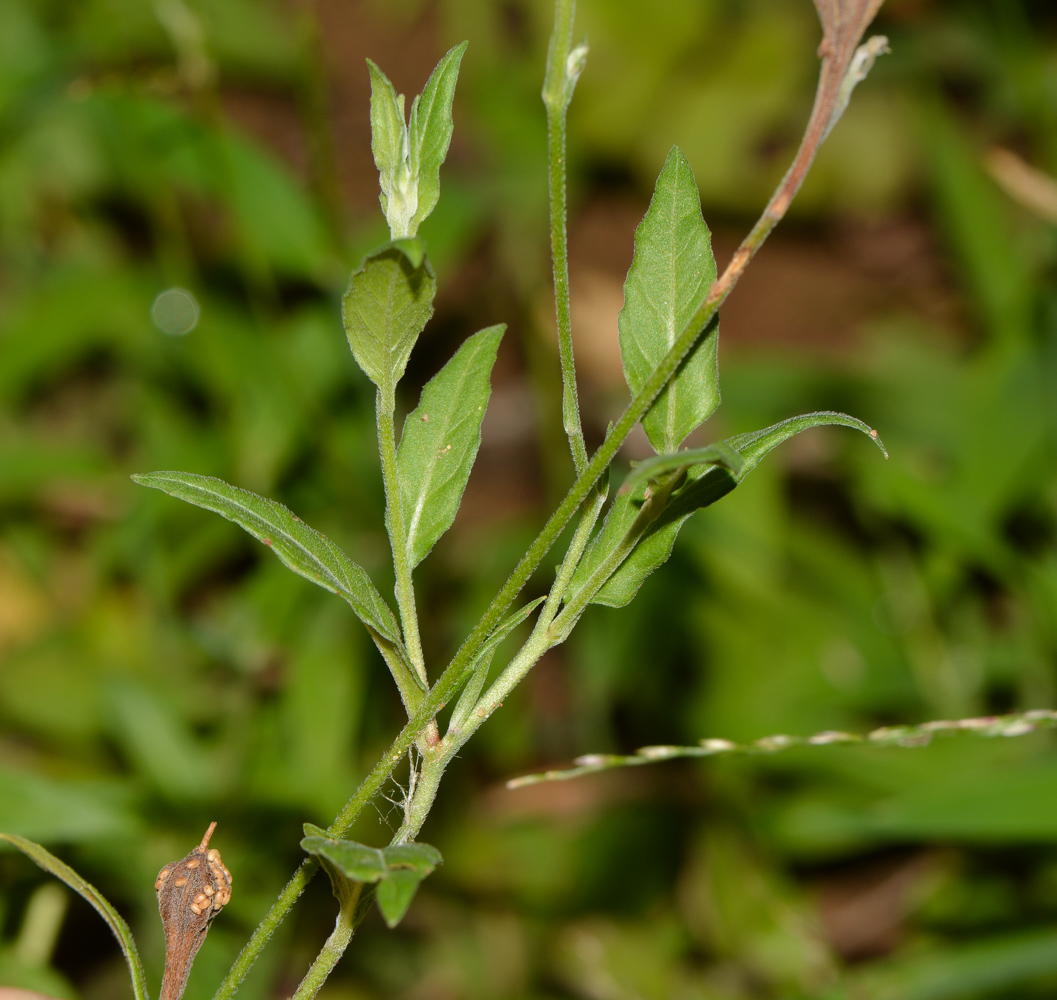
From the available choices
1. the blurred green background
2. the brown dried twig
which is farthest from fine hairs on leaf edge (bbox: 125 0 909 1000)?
the blurred green background

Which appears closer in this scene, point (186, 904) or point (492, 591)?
point (186, 904)

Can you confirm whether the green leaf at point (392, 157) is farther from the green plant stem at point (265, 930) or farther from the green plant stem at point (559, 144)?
the green plant stem at point (265, 930)

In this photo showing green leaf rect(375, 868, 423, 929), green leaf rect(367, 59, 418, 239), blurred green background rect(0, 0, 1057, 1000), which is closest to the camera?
green leaf rect(375, 868, 423, 929)

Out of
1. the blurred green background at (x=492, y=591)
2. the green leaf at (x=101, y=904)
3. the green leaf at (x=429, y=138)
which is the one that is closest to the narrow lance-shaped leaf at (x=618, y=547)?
the green leaf at (x=429, y=138)

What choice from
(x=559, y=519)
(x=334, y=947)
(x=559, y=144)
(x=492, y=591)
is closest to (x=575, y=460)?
(x=559, y=519)

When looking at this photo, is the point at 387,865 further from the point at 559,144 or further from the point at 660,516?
the point at 559,144

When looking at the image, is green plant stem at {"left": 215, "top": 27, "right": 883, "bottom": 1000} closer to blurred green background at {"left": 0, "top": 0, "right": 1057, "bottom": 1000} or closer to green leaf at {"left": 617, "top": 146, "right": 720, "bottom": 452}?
green leaf at {"left": 617, "top": 146, "right": 720, "bottom": 452}

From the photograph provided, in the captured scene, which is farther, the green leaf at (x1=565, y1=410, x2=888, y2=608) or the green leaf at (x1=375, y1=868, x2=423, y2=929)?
the green leaf at (x1=565, y1=410, x2=888, y2=608)
